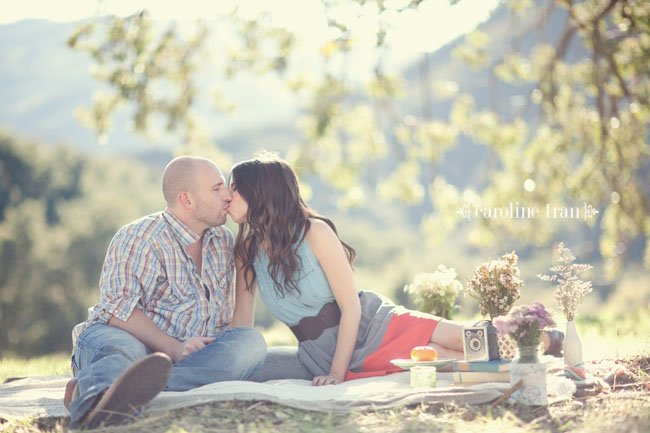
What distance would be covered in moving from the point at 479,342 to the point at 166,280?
205 cm

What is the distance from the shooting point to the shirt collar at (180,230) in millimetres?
4398

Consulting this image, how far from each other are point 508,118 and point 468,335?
875 cm

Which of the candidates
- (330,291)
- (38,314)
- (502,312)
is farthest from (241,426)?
(38,314)

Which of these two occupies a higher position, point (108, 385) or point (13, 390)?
point (108, 385)

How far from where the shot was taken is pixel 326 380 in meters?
4.14

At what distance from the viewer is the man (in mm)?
3451

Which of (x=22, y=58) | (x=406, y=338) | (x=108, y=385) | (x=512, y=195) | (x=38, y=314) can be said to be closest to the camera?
(x=108, y=385)

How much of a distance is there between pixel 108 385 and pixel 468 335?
213 centimetres

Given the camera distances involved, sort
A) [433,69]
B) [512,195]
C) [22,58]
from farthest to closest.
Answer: [433,69]
[22,58]
[512,195]

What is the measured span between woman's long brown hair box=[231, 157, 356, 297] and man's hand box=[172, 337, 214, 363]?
0.65 m

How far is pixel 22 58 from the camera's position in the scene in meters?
111

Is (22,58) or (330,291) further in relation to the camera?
(22,58)

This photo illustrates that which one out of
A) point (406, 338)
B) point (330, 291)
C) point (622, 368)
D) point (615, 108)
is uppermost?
point (615, 108)

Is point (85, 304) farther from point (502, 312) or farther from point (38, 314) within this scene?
point (502, 312)
